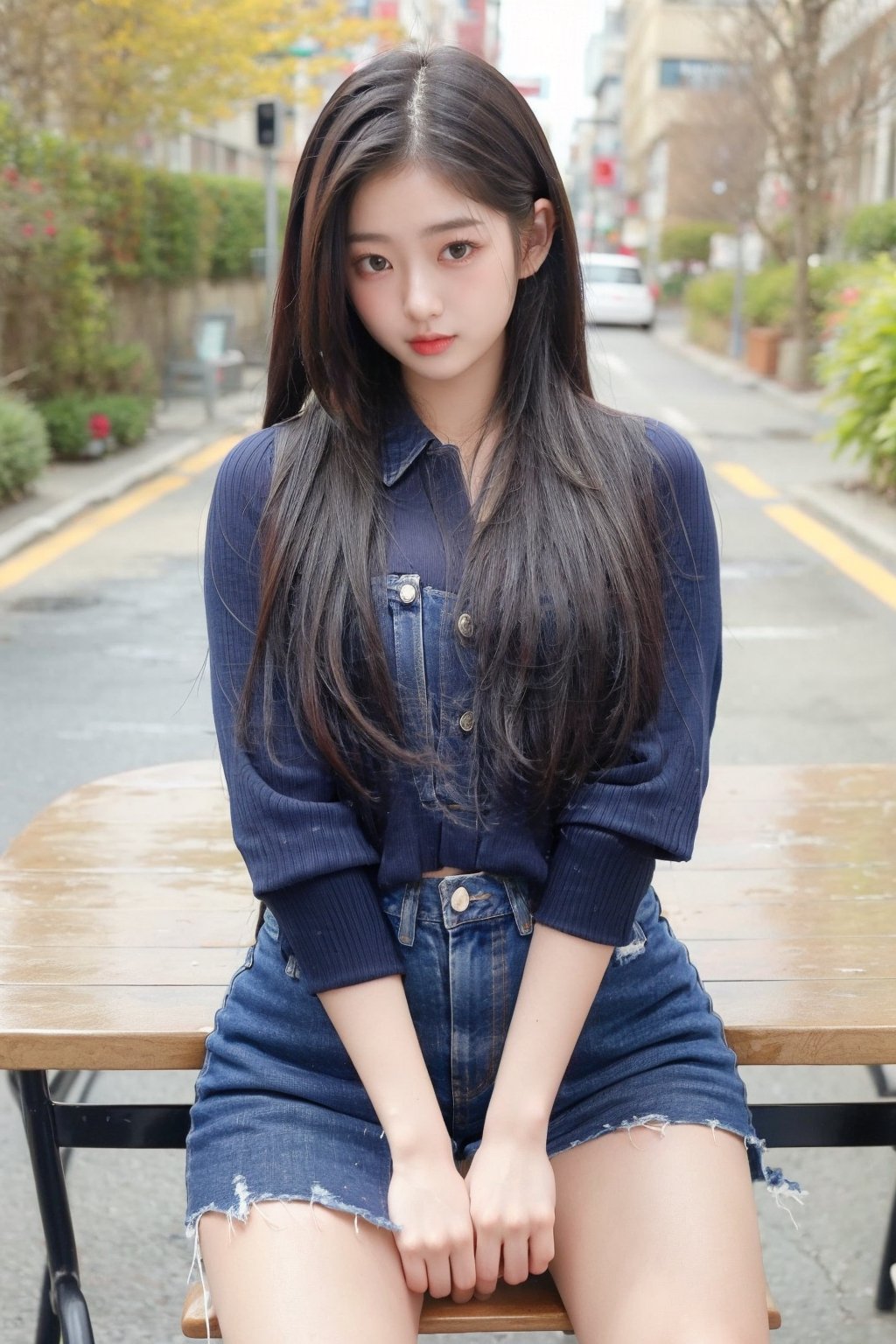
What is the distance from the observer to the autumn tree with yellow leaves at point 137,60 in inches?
572

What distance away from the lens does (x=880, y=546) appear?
31.7ft

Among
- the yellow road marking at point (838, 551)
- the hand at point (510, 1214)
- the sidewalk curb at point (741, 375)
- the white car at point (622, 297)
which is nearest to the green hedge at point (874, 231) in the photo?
the sidewalk curb at point (741, 375)

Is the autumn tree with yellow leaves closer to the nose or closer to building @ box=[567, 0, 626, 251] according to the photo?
the nose

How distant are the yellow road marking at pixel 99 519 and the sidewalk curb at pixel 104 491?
0.05 m

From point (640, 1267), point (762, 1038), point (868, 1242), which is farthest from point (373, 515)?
point (868, 1242)

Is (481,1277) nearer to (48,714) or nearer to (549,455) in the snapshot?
(549,455)

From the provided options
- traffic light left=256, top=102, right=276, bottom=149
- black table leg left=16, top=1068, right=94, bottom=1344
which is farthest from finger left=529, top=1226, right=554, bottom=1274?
traffic light left=256, top=102, right=276, bottom=149

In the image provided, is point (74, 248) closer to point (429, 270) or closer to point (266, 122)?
point (266, 122)

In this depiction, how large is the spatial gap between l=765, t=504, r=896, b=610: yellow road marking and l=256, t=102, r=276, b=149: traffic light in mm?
8438

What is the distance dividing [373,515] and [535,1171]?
75 centimetres

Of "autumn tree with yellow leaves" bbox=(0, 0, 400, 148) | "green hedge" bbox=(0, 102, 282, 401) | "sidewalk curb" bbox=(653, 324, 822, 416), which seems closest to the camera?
"green hedge" bbox=(0, 102, 282, 401)

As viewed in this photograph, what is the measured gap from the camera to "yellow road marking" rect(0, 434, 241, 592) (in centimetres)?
907

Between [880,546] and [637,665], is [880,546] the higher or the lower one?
the lower one

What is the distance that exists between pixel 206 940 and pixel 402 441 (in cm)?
68
